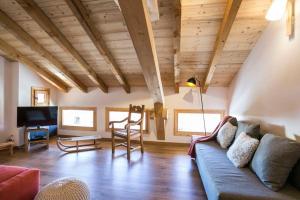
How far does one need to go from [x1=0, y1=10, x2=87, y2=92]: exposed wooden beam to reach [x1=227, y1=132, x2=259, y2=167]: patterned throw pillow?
3.56 metres

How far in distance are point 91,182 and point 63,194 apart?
0.89 metres

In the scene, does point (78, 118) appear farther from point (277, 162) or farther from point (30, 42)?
point (277, 162)

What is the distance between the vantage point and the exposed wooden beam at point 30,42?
9.20 feet

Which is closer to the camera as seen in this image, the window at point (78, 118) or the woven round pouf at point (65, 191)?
the woven round pouf at point (65, 191)

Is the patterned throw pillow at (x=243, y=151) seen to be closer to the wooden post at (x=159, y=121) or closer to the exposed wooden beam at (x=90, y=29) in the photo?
the wooden post at (x=159, y=121)

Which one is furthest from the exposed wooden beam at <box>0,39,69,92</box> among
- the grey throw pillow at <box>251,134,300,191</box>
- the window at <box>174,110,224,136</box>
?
the grey throw pillow at <box>251,134,300,191</box>

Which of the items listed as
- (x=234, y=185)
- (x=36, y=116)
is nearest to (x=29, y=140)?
(x=36, y=116)

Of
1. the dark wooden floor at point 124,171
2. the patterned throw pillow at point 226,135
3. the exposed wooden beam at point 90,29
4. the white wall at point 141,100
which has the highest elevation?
the exposed wooden beam at point 90,29

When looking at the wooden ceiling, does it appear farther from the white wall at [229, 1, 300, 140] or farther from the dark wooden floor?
the dark wooden floor

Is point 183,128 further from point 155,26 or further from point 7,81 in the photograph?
point 7,81

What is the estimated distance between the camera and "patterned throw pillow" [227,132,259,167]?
2078 mm

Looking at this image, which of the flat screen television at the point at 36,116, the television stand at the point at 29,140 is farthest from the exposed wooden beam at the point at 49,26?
the television stand at the point at 29,140

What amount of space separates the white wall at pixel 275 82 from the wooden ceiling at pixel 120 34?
288mm

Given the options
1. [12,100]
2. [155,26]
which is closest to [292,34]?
[155,26]
